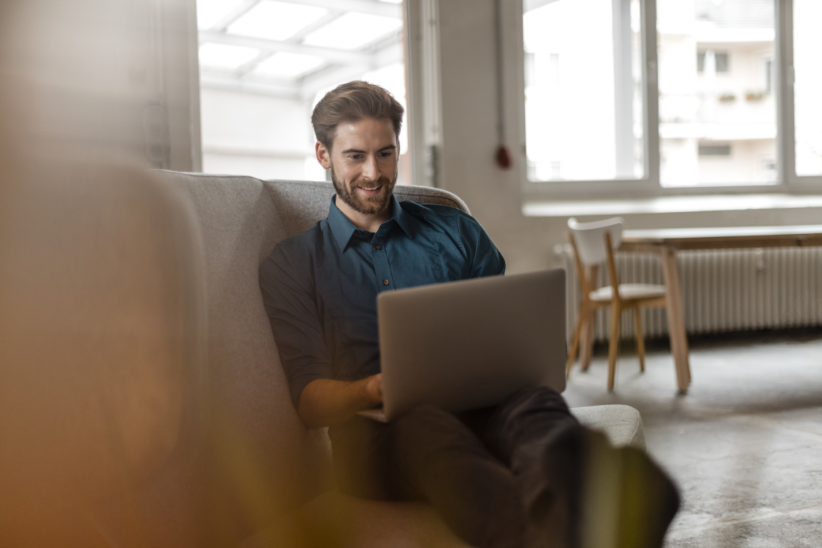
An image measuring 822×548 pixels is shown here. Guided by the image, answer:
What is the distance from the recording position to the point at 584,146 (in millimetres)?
4500

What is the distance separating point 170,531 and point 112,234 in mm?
439

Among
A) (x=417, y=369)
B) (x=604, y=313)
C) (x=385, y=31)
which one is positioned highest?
(x=385, y=31)

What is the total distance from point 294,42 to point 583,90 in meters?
1.91

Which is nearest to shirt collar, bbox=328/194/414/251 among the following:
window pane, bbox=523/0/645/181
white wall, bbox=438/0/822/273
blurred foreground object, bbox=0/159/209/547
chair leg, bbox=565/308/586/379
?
blurred foreground object, bbox=0/159/209/547

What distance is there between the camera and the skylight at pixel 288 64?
12.7 ft

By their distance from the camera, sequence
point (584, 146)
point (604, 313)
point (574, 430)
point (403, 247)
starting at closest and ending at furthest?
point (574, 430)
point (403, 247)
point (604, 313)
point (584, 146)

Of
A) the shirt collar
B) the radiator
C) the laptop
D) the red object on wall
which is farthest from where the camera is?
the radiator

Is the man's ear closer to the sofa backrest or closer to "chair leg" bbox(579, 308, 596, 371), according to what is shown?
the sofa backrest

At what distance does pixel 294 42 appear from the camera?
12.7 ft

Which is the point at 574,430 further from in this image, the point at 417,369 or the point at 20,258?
the point at 20,258

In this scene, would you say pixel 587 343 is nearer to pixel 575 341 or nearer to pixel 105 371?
pixel 575 341

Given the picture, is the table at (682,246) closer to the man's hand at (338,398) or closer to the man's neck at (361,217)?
the man's neck at (361,217)

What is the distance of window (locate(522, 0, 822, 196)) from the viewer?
4.36 m

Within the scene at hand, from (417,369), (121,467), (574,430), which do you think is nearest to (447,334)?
(417,369)
